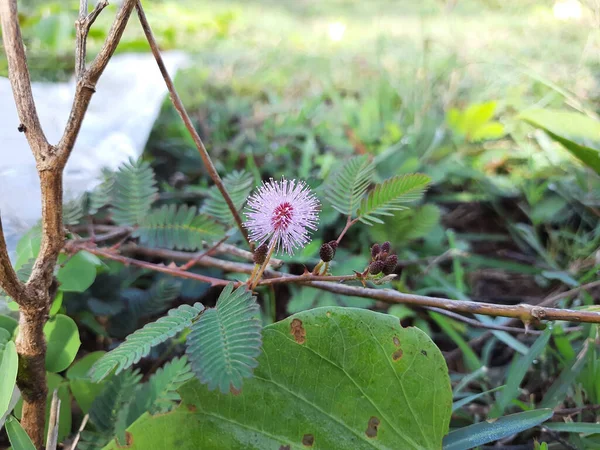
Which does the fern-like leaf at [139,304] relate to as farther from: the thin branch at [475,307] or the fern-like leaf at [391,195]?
the fern-like leaf at [391,195]

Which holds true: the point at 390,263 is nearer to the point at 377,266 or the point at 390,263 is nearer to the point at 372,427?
the point at 377,266

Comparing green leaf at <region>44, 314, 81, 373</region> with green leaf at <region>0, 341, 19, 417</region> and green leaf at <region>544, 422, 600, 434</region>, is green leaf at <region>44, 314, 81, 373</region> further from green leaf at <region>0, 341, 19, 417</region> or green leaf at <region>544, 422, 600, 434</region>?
green leaf at <region>544, 422, 600, 434</region>

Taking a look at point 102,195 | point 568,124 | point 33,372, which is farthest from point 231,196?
point 568,124

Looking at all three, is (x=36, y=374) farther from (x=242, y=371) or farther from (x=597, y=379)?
(x=597, y=379)

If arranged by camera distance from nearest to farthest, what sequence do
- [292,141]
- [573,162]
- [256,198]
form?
[256,198], [573,162], [292,141]

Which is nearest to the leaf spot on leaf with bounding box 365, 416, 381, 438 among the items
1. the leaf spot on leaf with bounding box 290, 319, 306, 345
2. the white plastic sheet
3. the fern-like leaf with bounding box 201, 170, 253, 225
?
the leaf spot on leaf with bounding box 290, 319, 306, 345

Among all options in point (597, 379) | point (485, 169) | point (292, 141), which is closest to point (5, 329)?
point (597, 379)
